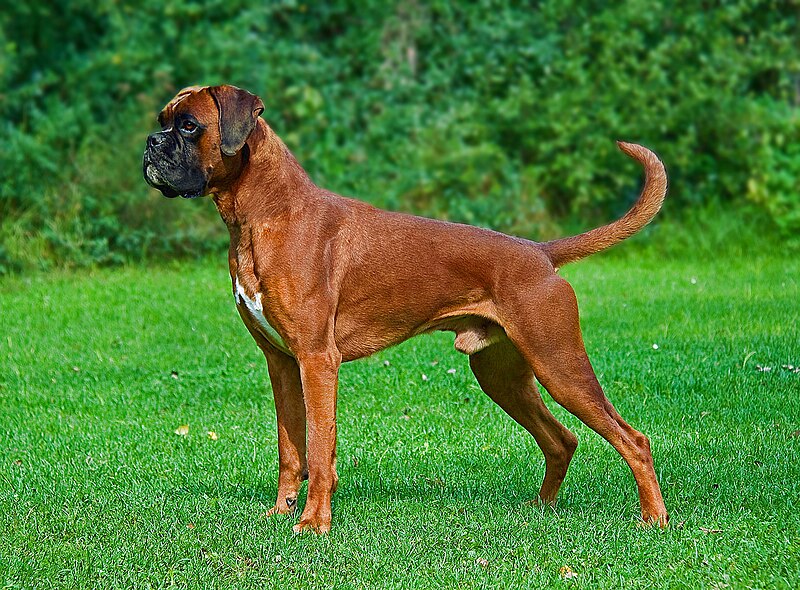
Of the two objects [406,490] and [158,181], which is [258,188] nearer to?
[158,181]

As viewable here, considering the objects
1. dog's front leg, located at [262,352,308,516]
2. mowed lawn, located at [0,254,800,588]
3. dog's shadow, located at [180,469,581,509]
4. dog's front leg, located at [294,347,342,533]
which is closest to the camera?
mowed lawn, located at [0,254,800,588]

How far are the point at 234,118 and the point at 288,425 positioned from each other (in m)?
1.50

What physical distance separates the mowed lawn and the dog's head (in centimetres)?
159

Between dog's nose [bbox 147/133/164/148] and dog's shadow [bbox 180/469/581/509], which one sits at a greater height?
dog's nose [bbox 147/133/164/148]

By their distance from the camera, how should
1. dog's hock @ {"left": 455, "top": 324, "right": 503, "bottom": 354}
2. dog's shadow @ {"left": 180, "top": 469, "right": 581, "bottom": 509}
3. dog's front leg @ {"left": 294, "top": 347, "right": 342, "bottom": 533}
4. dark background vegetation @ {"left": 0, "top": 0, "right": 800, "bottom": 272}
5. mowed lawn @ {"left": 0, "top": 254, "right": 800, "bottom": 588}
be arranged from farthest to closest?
dark background vegetation @ {"left": 0, "top": 0, "right": 800, "bottom": 272} < dog's shadow @ {"left": 180, "top": 469, "right": 581, "bottom": 509} < dog's hock @ {"left": 455, "top": 324, "right": 503, "bottom": 354} < dog's front leg @ {"left": 294, "top": 347, "right": 342, "bottom": 533} < mowed lawn @ {"left": 0, "top": 254, "right": 800, "bottom": 588}

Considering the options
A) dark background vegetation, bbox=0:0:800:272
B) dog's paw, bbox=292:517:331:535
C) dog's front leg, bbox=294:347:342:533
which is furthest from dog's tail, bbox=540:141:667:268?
dark background vegetation, bbox=0:0:800:272

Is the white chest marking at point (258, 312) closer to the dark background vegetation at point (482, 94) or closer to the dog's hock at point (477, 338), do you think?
the dog's hock at point (477, 338)

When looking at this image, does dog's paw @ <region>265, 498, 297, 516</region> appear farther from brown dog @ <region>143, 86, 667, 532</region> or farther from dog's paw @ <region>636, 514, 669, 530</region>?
dog's paw @ <region>636, 514, 669, 530</region>

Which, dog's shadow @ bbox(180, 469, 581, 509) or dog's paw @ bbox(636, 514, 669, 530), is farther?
dog's shadow @ bbox(180, 469, 581, 509)

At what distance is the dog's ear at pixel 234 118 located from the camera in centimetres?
486

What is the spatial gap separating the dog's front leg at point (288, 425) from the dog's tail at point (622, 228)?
135 cm

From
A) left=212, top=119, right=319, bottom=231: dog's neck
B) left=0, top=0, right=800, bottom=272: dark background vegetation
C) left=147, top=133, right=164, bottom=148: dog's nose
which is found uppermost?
left=147, top=133, right=164, bottom=148: dog's nose

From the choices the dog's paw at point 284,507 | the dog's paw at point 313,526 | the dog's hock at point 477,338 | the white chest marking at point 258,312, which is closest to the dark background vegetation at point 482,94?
the dog's paw at point 284,507

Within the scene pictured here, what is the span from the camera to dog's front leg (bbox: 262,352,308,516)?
17.5ft
